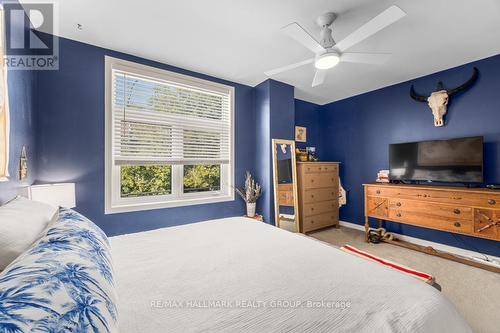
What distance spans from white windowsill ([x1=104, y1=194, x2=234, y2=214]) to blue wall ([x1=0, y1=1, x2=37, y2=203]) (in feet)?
2.51

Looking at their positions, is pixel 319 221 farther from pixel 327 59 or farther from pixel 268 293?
pixel 268 293

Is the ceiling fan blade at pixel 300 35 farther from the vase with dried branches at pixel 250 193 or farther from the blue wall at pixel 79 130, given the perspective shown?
the vase with dried branches at pixel 250 193

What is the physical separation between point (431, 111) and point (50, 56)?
4.83 meters

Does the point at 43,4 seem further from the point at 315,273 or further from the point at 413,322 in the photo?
the point at 413,322

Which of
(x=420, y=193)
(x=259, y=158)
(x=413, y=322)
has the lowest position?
(x=413, y=322)

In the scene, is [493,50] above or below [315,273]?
above

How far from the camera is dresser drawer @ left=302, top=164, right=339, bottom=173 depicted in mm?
3640

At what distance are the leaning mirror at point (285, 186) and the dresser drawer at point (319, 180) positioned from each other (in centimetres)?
22

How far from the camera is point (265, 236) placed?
63.0 inches

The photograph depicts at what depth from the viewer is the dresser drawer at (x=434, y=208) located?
2.49 m

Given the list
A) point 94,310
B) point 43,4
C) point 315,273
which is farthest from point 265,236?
point 43,4

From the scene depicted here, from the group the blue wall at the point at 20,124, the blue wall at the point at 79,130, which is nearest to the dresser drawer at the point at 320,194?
the blue wall at the point at 79,130

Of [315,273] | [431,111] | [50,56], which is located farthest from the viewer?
[431,111]

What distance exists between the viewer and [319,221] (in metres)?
3.77
